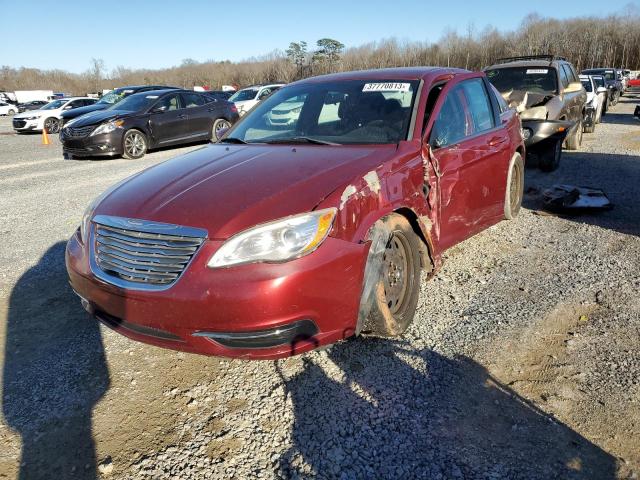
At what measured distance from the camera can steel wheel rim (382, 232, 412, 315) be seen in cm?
293

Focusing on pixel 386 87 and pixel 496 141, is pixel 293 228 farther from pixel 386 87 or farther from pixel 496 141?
pixel 496 141

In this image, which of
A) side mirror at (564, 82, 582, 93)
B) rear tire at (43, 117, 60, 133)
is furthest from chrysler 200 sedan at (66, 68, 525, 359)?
rear tire at (43, 117, 60, 133)

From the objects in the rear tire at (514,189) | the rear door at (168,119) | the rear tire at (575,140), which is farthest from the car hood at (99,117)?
the rear tire at (575,140)

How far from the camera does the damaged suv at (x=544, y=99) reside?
25.9 ft

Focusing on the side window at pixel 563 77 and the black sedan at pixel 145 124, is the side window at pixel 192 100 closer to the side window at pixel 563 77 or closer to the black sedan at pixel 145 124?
the black sedan at pixel 145 124

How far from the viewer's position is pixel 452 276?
410cm

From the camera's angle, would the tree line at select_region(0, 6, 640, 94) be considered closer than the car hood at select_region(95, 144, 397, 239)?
No

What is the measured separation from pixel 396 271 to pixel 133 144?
9904 millimetres

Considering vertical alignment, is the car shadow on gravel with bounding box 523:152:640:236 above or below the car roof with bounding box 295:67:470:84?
below

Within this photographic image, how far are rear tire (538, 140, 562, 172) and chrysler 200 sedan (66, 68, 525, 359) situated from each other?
484 cm

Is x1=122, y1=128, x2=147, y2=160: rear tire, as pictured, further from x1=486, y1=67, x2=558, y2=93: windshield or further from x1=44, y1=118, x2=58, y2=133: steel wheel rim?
x1=44, y1=118, x2=58, y2=133: steel wheel rim

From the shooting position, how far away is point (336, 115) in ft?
12.1

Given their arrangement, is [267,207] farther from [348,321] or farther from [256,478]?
[256,478]

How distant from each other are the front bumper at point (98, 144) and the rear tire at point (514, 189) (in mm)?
8998
